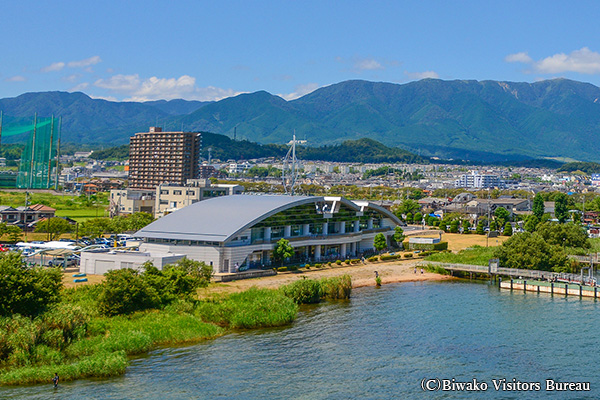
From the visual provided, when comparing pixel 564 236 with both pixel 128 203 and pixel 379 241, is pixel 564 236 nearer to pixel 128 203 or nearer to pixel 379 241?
pixel 379 241

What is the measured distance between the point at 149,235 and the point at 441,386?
76.1 ft

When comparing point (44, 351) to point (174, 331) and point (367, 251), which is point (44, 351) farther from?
point (367, 251)

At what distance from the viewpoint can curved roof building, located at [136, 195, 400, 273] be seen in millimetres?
37875

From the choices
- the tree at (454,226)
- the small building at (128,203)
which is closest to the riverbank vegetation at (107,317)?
the tree at (454,226)

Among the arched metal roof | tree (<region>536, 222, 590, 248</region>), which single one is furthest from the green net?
tree (<region>536, 222, 590, 248</region>)

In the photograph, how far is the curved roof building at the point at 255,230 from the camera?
37.9 m

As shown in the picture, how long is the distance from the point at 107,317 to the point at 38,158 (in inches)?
3327

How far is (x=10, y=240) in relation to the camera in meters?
48.3

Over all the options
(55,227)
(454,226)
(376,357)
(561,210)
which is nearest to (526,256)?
(376,357)

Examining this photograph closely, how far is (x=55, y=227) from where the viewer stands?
171ft

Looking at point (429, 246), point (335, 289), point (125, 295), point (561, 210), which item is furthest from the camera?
point (561, 210)

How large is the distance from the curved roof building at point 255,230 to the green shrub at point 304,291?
6.42 m

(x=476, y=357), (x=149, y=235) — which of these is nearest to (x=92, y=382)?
(x=476, y=357)

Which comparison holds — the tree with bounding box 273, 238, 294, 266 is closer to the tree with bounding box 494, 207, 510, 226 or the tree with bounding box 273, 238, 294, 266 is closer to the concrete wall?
the concrete wall
